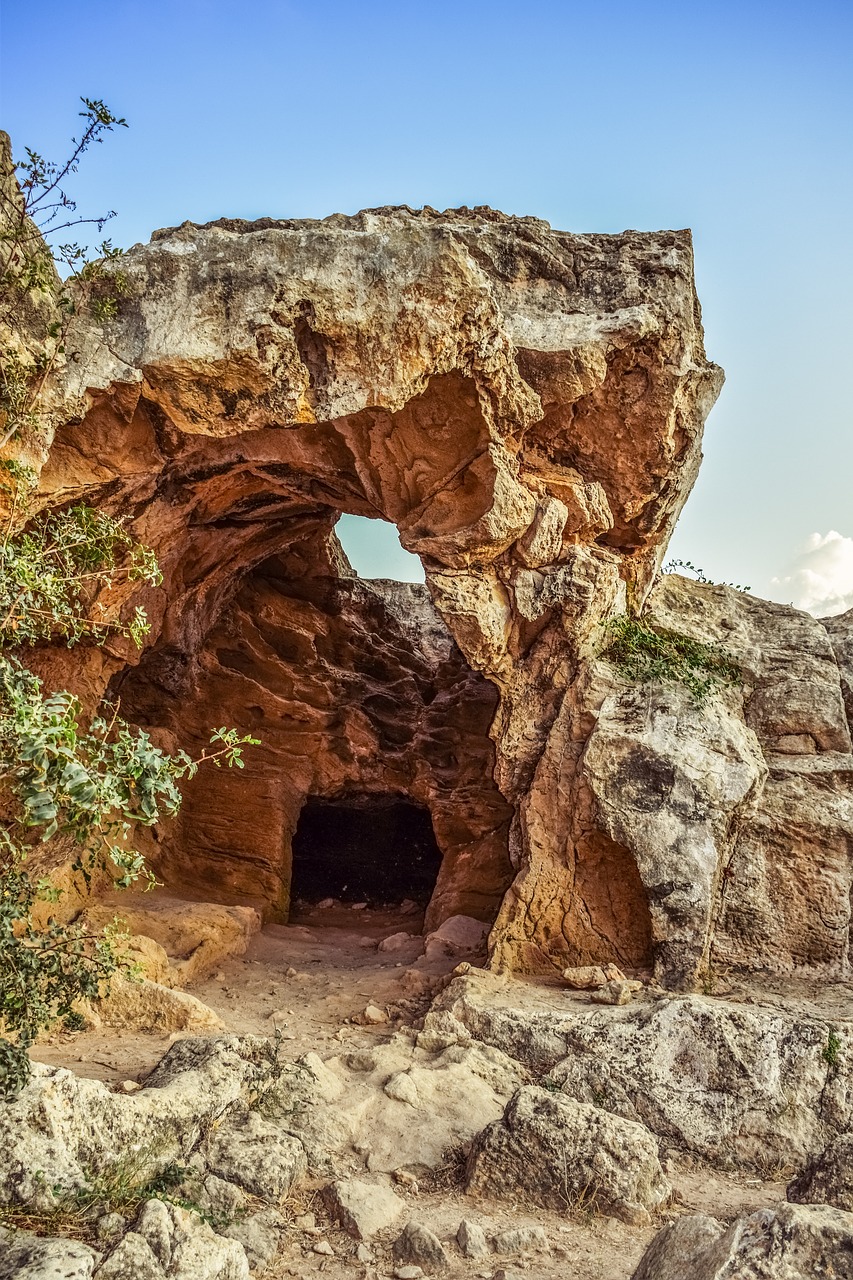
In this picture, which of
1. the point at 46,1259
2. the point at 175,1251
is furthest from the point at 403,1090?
the point at 46,1259

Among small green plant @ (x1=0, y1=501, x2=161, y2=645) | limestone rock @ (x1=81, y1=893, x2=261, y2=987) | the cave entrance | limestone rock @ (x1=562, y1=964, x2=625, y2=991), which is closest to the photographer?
small green plant @ (x1=0, y1=501, x2=161, y2=645)

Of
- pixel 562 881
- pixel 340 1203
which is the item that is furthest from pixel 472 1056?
pixel 562 881

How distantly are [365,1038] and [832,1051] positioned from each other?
11.5 ft

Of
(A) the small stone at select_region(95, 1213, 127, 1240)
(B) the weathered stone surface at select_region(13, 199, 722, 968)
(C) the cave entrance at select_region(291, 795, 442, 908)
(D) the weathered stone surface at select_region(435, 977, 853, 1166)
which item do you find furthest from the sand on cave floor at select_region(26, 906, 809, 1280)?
(C) the cave entrance at select_region(291, 795, 442, 908)

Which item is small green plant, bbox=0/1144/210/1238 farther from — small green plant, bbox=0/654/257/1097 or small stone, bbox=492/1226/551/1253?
small stone, bbox=492/1226/551/1253

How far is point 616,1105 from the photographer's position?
5348mm

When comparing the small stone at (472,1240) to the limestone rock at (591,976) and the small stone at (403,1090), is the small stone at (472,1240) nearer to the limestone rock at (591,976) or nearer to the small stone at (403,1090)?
the small stone at (403,1090)

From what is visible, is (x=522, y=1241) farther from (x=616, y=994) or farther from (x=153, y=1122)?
(x=616, y=994)

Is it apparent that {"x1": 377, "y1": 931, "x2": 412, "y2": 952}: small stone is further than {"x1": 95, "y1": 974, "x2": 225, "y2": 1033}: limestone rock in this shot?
Yes

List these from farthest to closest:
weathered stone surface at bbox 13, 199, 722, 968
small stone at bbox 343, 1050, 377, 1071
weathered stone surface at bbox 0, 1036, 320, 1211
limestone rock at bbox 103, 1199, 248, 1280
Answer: weathered stone surface at bbox 13, 199, 722, 968 < small stone at bbox 343, 1050, 377, 1071 < weathered stone surface at bbox 0, 1036, 320, 1211 < limestone rock at bbox 103, 1199, 248, 1280

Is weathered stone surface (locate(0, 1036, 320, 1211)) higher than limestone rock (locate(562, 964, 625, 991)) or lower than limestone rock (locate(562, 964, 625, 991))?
lower

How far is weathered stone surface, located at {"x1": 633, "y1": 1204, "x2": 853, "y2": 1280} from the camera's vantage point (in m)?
2.72

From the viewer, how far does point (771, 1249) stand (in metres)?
2.82

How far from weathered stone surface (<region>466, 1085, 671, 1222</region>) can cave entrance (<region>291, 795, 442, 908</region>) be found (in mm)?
9534
